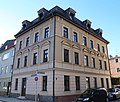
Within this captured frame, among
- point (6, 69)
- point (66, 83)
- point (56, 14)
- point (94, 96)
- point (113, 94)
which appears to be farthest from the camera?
point (6, 69)

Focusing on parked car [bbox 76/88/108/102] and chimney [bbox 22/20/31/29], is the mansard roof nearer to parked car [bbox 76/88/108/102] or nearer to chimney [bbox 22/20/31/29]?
chimney [bbox 22/20/31/29]

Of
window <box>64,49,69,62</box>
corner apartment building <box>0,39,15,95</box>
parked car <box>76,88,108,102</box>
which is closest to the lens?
parked car <box>76,88,108,102</box>

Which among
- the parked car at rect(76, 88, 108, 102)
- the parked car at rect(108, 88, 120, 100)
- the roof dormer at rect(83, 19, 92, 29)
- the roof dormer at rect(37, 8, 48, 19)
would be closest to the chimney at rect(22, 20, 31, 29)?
the roof dormer at rect(37, 8, 48, 19)

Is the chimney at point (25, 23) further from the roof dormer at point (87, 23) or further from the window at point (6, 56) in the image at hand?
the roof dormer at point (87, 23)

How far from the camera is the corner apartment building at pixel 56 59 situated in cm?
1593

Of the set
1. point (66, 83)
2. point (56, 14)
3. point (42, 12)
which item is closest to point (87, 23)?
point (42, 12)

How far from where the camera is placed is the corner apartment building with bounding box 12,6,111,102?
52.3 feet

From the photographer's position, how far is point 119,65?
42.5 m

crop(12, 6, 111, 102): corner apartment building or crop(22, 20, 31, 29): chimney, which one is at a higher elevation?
crop(22, 20, 31, 29): chimney

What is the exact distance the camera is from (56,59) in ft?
52.3

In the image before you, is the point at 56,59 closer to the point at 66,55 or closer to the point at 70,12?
the point at 66,55

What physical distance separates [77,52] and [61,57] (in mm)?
3670

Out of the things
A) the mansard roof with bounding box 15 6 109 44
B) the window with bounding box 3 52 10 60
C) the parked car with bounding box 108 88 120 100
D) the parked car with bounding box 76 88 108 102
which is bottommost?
the parked car with bounding box 108 88 120 100

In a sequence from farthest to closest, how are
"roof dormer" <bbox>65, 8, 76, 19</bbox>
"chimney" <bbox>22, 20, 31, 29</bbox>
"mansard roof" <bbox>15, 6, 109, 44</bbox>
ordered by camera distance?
"chimney" <bbox>22, 20, 31, 29</bbox>, "roof dormer" <bbox>65, 8, 76, 19</bbox>, "mansard roof" <bbox>15, 6, 109, 44</bbox>
